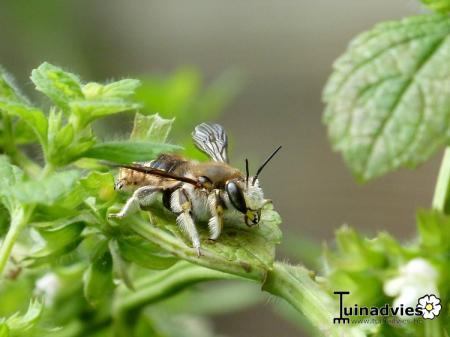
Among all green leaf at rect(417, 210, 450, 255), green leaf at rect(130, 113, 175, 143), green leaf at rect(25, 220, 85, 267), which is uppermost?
green leaf at rect(130, 113, 175, 143)

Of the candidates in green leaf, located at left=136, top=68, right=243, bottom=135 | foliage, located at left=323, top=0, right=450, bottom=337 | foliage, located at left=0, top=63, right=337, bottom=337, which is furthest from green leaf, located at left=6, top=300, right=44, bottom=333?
green leaf, located at left=136, top=68, right=243, bottom=135

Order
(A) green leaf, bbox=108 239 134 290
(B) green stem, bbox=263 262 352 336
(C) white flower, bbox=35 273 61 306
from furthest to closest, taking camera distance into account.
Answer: (C) white flower, bbox=35 273 61 306 < (A) green leaf, bbox=108 239 134 290 < (B) green stem, bbox=263 262 352 336

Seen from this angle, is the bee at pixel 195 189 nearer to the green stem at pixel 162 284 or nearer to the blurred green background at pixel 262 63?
the green stem at pixel 162 284

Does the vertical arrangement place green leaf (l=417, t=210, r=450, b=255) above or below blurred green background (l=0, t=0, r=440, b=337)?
below

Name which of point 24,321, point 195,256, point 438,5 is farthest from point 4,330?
point 438,5

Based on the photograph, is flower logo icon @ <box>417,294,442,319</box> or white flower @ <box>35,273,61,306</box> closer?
flower logo icon @ <box>417,294,442,319</box>

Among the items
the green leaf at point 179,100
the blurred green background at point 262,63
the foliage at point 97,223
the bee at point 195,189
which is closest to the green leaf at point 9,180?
the foliage at point 97,223

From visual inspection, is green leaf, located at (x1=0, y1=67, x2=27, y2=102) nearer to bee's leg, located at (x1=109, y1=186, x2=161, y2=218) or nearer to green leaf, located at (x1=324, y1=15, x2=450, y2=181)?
bee's leg, located at (x1=109, y1=186, x2=161, y2=218)
